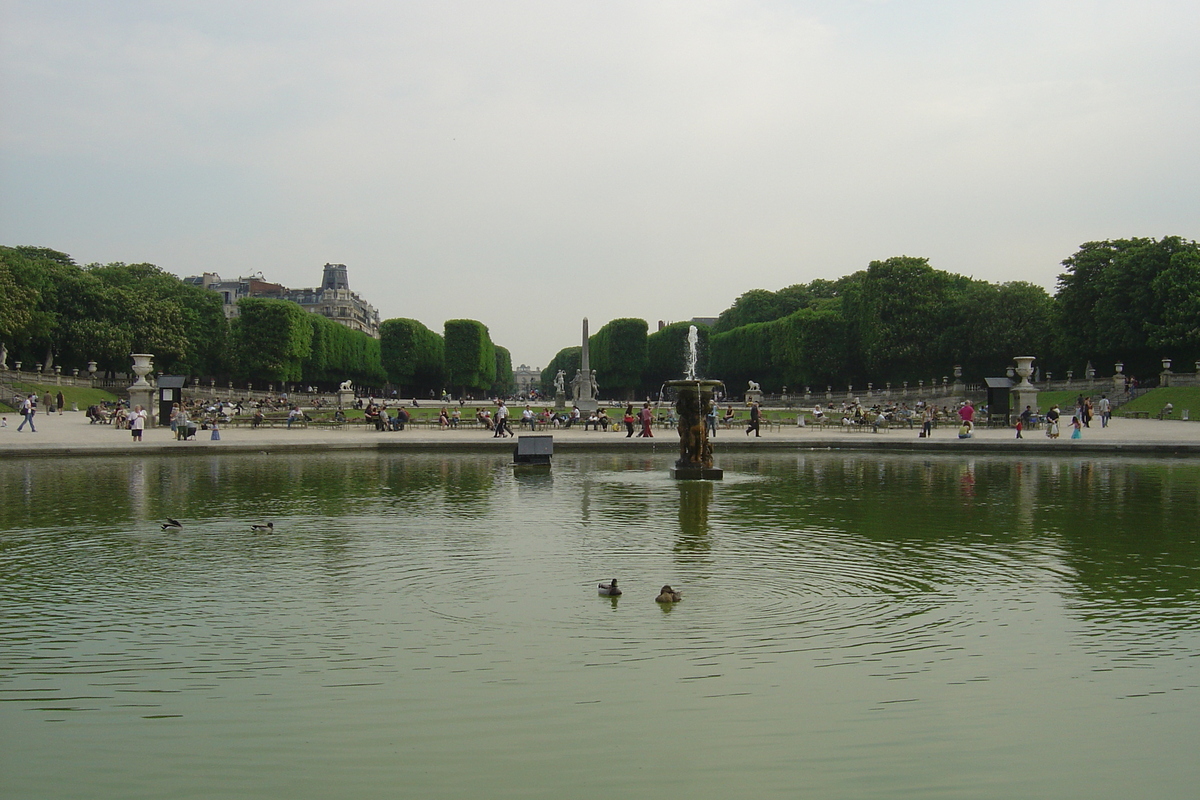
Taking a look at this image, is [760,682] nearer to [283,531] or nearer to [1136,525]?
[283,531]

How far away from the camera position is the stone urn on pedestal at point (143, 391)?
3334cm

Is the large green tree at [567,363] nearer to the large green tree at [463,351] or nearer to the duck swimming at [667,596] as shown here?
the large green tree at [463,351]

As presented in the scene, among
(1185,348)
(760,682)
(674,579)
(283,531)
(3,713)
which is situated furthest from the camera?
(1185,348)

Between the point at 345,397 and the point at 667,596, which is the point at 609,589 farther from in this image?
the point at 345,397

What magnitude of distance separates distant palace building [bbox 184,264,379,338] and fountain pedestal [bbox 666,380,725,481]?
333 feet

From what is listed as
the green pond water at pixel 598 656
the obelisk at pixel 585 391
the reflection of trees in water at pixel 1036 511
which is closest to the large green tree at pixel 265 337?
the obelisk at pixel 585 391

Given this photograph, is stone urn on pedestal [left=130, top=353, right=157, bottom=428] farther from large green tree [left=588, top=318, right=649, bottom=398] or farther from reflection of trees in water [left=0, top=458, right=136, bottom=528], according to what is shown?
large green tree [left=588, top=318, right=649, bottom=398]

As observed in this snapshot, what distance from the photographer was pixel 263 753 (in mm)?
4512

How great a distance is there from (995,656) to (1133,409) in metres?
43.8

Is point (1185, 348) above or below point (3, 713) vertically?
above

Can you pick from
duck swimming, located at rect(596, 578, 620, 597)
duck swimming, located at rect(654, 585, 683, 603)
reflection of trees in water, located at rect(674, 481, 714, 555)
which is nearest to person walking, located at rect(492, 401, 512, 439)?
reflection of trees in water, located at rect(674, 481, 714, 555)

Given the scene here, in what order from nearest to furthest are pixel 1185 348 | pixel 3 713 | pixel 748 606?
1. pixel 3 713
2. pixel 748 606
3. pixel 1185 348

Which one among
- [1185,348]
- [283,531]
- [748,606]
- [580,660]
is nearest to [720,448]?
[283,531]

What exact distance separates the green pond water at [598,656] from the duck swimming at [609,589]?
0.66ft
